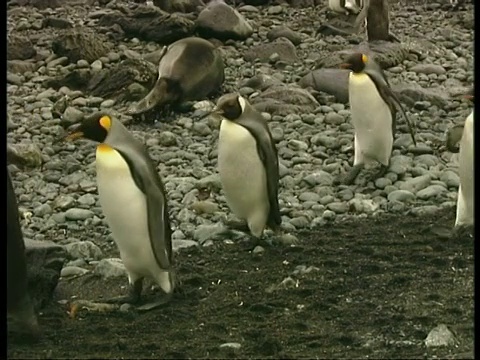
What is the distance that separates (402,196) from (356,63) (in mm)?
940

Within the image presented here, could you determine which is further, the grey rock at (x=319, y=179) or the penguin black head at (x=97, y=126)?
the grey rock at (x=319, y=179)

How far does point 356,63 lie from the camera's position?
242 inches

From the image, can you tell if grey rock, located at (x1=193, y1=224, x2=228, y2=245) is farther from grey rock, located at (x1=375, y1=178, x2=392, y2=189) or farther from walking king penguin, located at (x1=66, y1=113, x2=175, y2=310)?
grey rock, located at (x1=375, y1=178, x2=392, y2=189)

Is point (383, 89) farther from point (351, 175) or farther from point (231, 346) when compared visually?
point (231, 346)

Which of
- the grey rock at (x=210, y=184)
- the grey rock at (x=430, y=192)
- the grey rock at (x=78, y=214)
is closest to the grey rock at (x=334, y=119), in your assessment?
the grey rock at (x=210, y=184)

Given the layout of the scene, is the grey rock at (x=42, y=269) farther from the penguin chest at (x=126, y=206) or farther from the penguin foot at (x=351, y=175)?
the penguin foot at (x=351, y=175)

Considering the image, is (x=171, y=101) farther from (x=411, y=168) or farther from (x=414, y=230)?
(x=414, y=230)

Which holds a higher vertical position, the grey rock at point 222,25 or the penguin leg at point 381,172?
the penguin leg at point 381,172

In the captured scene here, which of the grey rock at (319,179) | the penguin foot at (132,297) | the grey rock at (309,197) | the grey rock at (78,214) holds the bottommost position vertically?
the grey rock at (319,179)

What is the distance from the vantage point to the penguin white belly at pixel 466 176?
4.48 metres

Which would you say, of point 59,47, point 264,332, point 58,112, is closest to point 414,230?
point 264,332

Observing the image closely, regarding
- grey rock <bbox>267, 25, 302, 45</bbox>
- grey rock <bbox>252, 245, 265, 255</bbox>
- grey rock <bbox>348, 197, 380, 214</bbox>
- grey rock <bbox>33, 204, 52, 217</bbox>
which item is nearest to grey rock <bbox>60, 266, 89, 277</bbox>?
grey rock <bbox>252, 245, 265, 255</bbox>

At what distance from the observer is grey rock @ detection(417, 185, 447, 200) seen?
18.7 feet

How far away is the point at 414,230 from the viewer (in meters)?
4.95
